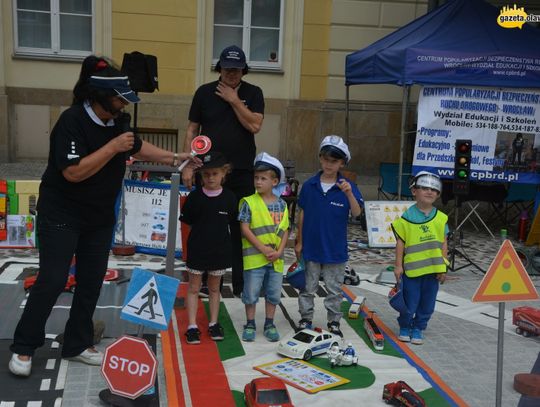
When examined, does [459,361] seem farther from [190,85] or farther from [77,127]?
[190,85]

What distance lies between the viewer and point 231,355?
4.73m

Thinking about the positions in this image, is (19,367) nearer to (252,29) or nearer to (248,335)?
(248,335)

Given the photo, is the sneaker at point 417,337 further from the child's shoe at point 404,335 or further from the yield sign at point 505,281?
the yield sign at point 505,281

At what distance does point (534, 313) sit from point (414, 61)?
15.4 feet

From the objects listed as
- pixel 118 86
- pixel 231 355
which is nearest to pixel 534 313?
pixel 231 355

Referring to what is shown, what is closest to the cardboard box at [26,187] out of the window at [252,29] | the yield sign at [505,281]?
the yield sign at [505,281]

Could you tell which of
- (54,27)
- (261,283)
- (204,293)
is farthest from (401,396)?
(54,27)

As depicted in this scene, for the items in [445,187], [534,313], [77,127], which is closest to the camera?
[77,127]

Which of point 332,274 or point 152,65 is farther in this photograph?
point 152,65

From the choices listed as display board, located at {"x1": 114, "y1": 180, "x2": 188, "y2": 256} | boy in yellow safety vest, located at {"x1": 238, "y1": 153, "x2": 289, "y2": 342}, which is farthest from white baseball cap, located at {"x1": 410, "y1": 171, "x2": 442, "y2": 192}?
display board, located at {"x1": 114, "y1": 180, "x2": 188, "y2": 256}

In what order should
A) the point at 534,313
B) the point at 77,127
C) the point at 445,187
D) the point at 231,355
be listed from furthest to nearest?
the point at 445,187, the point at 534,313, the point at 231,355, the point at 77,127

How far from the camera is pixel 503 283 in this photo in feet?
12.6

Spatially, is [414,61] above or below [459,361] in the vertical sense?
above

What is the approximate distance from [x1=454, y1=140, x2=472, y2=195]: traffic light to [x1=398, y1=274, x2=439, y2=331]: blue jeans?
2571mm
